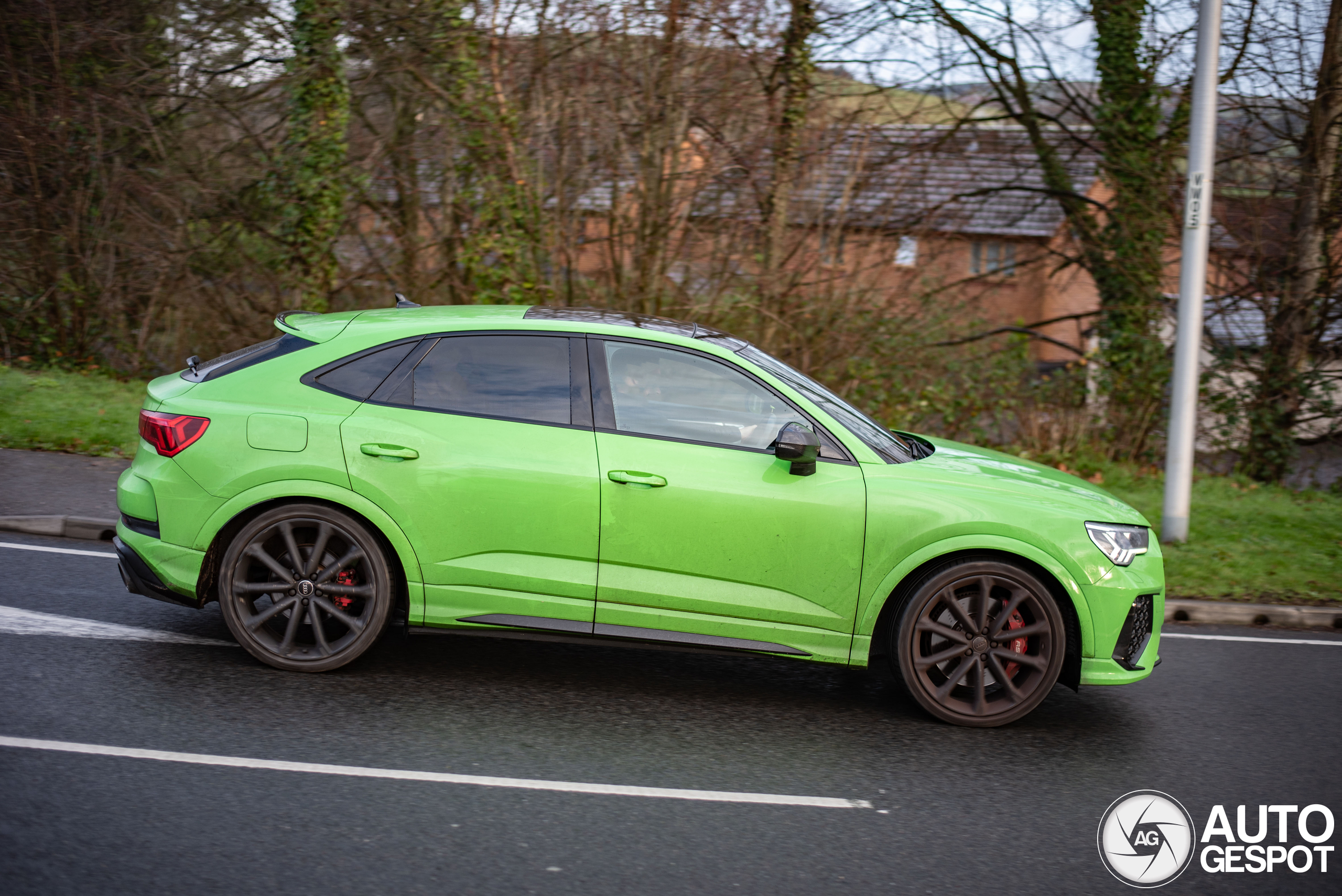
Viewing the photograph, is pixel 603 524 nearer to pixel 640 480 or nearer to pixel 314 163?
pixel 640 480

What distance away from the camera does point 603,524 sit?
16.1 ft

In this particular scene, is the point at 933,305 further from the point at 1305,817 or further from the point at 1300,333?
the point at 1305,817

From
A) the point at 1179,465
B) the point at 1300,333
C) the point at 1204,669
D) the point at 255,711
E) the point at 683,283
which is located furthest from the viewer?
the point at 1300,333

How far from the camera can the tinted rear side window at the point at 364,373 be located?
5.13 m

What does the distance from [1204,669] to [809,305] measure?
713cm

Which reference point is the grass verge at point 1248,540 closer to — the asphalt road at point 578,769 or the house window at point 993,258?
the asphalt road at point 578,769

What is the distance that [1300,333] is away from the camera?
42.9ft

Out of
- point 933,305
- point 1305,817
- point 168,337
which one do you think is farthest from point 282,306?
point 1305,817

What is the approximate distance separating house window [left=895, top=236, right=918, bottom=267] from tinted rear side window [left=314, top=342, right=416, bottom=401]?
9660 millimetres

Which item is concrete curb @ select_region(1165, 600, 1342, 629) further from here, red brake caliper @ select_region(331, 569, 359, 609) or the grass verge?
red brake caliper @ select_region(331, 569, 359, 609)

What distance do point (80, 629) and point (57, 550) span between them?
71.9 inches

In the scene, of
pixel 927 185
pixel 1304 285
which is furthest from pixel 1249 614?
pixel 927 185

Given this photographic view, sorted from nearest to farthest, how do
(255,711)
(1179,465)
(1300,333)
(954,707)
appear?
(255,711) → (954,707) → (1179,465) → (1300,333)

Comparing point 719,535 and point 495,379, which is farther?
point 495,379
